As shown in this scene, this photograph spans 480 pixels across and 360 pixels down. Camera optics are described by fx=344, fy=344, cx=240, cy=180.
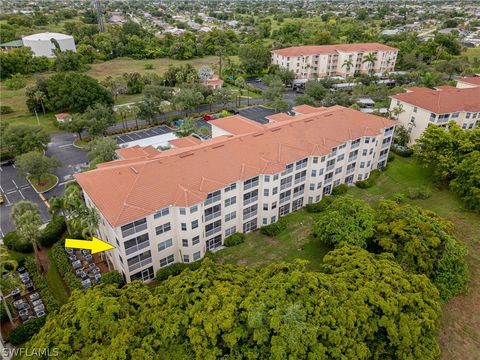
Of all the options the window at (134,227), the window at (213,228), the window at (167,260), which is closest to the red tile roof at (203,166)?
the window at (134,227)

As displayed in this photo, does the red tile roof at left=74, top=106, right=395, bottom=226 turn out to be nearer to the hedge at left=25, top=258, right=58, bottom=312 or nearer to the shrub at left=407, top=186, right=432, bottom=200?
the hedge at left=25, top=258, right=58, bottom=312

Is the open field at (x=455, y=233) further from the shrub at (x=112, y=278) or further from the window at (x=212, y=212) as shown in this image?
the shrub at (x=112, y=278)

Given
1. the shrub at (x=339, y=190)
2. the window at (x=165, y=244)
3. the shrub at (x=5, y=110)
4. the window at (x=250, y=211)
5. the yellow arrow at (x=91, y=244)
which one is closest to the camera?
the yellow arrow at (x=91, y=244)

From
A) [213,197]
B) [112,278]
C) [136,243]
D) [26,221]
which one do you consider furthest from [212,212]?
[26,221]

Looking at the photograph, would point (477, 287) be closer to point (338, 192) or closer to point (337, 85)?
point (338, 192)

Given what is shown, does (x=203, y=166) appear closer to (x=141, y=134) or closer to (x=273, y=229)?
(x=273, y=229)

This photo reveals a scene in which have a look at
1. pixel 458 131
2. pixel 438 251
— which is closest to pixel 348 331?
pixel 438 251

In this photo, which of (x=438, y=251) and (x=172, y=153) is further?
(x=172, y=153)
